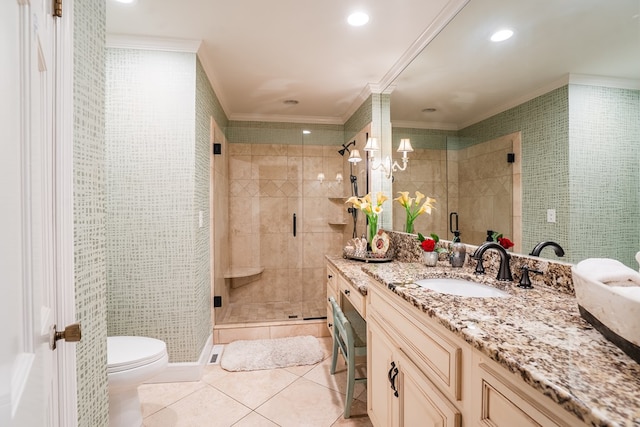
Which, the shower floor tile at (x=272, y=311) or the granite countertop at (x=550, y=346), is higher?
the granite countertop at (x=550, y=346)

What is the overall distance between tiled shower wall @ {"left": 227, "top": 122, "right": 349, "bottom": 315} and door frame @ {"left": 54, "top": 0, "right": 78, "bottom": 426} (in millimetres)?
2808

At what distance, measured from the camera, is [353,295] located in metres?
1.96

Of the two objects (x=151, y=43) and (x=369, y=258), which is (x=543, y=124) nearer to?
(x=369, y=258)

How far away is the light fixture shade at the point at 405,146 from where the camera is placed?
2.40 meters

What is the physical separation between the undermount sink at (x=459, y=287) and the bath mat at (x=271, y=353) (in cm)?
145

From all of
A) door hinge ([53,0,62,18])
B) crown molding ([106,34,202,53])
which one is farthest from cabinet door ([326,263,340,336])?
door hinge ([53,0,62,18])

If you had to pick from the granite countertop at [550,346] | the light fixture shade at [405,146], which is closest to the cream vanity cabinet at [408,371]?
the granite countertop at [550,346]

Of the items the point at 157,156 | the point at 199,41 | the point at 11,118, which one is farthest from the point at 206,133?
the point at 11,118

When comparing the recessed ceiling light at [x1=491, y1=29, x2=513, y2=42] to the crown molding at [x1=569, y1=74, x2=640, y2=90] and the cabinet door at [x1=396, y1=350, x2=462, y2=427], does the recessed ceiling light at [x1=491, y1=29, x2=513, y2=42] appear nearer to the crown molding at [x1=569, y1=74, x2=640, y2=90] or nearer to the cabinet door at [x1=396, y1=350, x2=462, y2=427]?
the crown molding at [x1=569, y1=74, x2=640, y2=90]

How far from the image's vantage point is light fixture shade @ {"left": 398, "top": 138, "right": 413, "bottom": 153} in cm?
240

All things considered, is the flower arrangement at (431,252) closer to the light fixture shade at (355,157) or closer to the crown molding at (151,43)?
the light fixture shade at (355,157)

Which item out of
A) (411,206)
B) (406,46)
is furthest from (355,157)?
(406,46)

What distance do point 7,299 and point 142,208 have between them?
1.82 m

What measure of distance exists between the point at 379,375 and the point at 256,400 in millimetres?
1013
